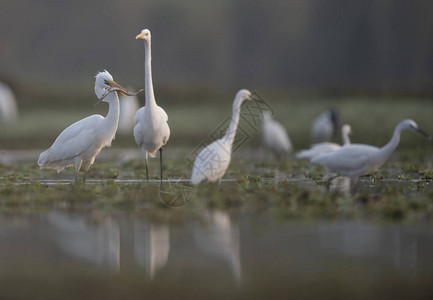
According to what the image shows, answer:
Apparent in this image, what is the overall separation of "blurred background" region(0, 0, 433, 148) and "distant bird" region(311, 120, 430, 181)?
22.9m

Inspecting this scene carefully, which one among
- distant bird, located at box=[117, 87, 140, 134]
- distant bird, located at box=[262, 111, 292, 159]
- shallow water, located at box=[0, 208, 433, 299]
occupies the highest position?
distant bird, located at box=[117, 87, 140, 134]

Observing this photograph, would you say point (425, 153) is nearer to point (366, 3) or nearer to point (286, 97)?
point (286, 97)

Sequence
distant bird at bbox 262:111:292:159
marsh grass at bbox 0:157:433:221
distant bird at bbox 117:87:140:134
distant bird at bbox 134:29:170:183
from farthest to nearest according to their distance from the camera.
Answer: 1. distant bird at bbox 117:87:140:134
2. distant bird at bbox 262:111:292:159
3. distant bird at bbox 134:29:170:183
4. marsh grass at bbox 0:157:433:221

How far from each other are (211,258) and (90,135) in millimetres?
4285

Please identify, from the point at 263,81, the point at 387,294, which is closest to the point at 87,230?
the point at 387,294

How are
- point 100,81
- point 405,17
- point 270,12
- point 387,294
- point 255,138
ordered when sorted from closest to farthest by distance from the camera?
1. point 387,294
2. point 100,81
3. point 255,138
4. point 405,17
5. point 270,12

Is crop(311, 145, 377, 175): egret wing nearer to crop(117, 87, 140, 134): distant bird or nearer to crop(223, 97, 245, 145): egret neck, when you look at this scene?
crop(223, 97, 245, 145): egret neck

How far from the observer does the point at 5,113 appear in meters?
25.7

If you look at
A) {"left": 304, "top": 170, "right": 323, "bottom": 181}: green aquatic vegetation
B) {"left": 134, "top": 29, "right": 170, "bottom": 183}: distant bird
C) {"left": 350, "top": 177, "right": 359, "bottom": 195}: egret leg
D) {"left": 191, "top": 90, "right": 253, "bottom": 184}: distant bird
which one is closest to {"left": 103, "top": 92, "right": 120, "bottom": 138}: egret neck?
{"left": 134, "top": 29, "right": 170, "bottom": 183}: distant bird

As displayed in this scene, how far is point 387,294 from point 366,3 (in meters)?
40.7

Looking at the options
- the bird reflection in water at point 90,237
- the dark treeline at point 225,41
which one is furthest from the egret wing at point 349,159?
the dark treeline at point 225,41

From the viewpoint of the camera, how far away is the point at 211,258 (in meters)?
5.18

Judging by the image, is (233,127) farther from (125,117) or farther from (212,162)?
(125,117)

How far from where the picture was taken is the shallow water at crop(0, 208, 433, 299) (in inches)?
174
